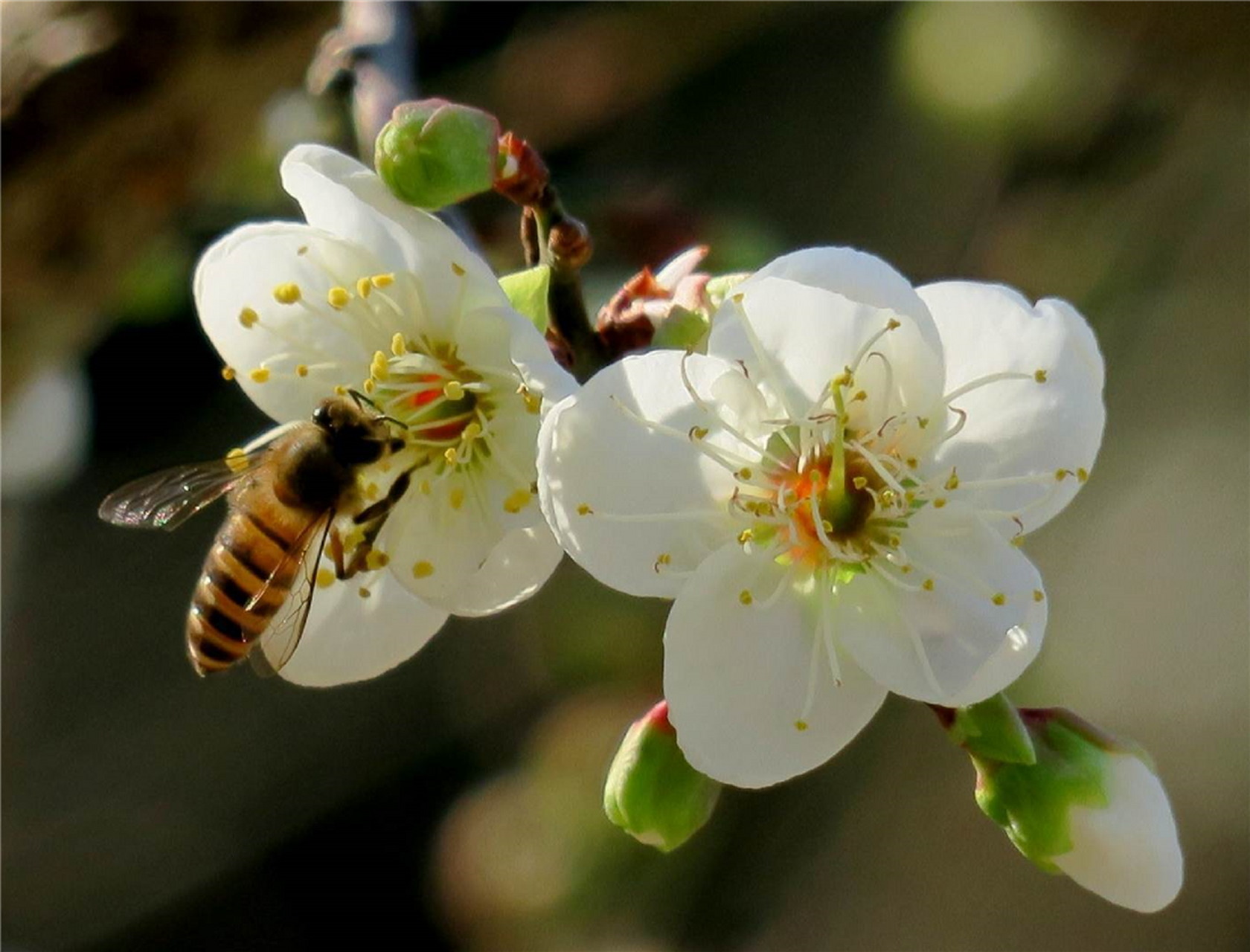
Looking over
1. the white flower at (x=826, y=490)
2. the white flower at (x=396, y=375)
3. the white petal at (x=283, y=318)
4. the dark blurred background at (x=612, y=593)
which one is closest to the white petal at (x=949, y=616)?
the white flower at (x=826, y=490)

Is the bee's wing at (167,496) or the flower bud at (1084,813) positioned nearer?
the flower bud at (1084,813)

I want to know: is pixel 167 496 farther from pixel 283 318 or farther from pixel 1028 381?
pixel 1028 381

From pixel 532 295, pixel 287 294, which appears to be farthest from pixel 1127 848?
pixel 287 294

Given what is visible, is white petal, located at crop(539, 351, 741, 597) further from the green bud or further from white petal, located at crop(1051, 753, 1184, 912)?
white petal, located at crop(1051, 753, 1184, 912)

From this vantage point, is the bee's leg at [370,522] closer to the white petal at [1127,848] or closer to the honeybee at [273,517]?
the honeybee at [273,517]

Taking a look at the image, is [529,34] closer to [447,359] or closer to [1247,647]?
[447,359]

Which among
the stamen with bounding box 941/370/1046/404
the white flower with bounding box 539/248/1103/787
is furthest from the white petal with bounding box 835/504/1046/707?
the stamen with bounding box 941/370/1046/404
